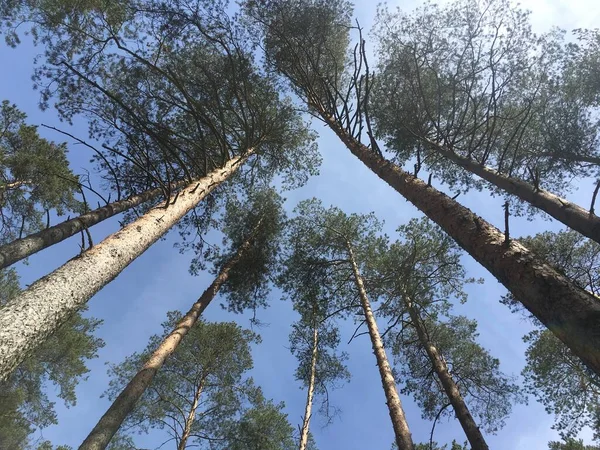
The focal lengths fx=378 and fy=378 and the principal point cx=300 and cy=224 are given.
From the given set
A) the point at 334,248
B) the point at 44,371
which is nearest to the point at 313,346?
the point at 334,248

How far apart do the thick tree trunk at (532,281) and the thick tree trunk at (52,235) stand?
480 centimetres

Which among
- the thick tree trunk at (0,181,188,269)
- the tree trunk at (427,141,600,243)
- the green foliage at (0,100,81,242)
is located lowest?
the tree trunk at (427,141,600,243)

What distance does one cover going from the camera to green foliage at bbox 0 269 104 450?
13.7 metres

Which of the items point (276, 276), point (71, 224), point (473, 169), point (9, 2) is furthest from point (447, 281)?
point (9, 2)

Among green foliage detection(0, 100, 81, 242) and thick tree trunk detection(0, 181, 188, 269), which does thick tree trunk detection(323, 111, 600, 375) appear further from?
green foliage detection(0, 100, 81, 242)

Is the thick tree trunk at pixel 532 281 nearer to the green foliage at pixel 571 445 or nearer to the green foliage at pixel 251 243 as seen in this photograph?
the green foliage at pixel 251 243

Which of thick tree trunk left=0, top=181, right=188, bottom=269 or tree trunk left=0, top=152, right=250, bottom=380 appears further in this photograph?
thick tree trunk left=0, top=181, right=188, bottom=269

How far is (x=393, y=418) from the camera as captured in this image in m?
6.48

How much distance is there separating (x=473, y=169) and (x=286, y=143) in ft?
20.0

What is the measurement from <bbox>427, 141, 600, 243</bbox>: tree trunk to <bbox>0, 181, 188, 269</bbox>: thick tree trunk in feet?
22.0

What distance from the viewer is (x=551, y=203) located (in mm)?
7246

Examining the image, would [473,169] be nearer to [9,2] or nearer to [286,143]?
[286,143]

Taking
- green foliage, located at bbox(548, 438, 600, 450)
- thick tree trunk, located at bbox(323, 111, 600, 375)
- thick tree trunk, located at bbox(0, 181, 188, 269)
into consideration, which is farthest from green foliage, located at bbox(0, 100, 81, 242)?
green foliage, located at bbox(548, 438, 600, 450)

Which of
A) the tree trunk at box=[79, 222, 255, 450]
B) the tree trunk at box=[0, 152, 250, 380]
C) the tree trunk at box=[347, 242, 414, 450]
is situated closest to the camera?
the tree trunk at box=[0, 152, 250, 380]
